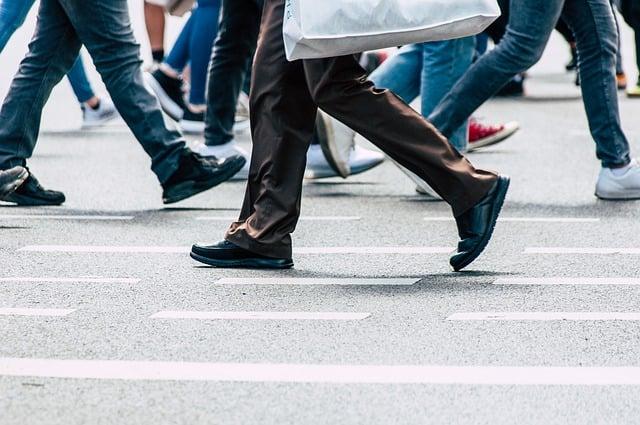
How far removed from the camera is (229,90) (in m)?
6.82

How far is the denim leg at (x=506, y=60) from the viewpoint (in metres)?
5.77

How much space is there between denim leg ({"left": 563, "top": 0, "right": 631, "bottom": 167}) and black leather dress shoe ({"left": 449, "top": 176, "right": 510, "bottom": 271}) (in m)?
1.60

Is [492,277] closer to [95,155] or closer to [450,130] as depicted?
[450,130]

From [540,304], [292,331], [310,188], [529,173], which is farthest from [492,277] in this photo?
[529,173]

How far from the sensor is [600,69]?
606 cm

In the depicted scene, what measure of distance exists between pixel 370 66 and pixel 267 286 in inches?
298

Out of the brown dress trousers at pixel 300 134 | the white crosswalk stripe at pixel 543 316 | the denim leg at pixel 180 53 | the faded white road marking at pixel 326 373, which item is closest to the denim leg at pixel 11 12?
the brown dress trousers at pixel 300 134

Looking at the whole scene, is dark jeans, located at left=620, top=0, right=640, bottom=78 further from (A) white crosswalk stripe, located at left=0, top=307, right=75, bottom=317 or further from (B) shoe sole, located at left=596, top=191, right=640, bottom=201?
(A) white crosswalk stripe, located at left=0, top=307, right=75, bottom=317

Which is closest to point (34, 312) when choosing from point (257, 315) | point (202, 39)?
point (257, 315)

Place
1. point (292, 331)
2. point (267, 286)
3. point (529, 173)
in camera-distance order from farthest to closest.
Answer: point (529, 173), point (267, 286), point (292, 331)

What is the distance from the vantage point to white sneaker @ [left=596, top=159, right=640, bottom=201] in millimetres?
6223

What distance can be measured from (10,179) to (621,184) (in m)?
2.45

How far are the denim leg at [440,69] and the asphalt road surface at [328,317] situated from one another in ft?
1.44

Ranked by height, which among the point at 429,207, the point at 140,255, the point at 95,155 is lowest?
the point at 95,155
